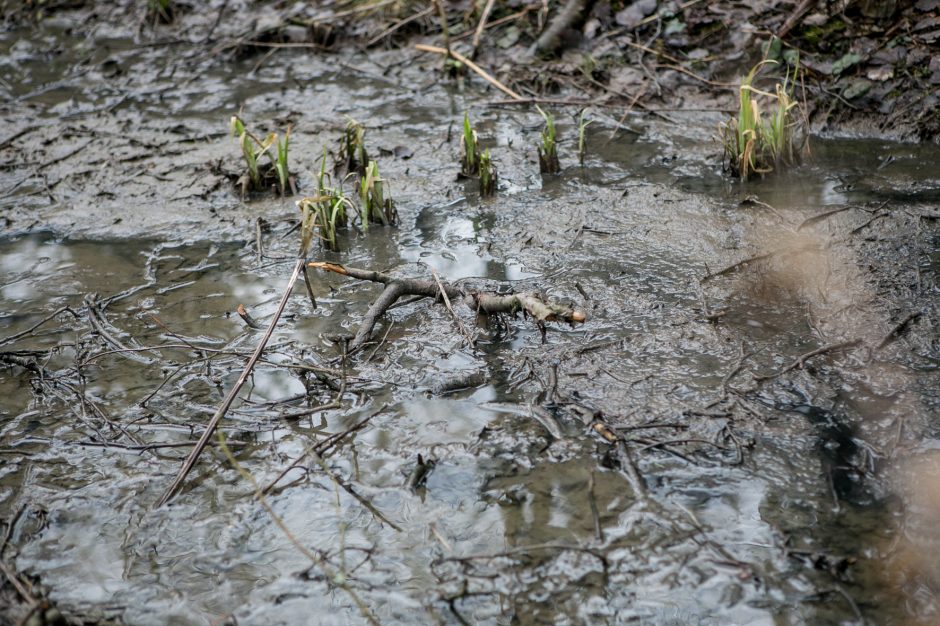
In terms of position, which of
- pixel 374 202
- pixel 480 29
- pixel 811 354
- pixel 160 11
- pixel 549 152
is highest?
pixel 160 11

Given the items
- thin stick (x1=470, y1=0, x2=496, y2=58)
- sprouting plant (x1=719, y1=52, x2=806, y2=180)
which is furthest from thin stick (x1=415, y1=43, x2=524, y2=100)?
sprouting plant (x1=719, y1=52, x2=806, y2=180)

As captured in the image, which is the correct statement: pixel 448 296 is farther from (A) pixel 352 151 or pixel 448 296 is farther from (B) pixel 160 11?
(B) pixel 160 11

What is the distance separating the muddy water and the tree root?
4.8 inches

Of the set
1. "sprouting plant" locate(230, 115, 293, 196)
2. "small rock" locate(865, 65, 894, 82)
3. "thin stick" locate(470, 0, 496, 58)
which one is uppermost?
"thin stick" locate(470, 0, 496, 58)

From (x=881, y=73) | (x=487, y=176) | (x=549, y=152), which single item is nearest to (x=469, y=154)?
(x=487, y=176)

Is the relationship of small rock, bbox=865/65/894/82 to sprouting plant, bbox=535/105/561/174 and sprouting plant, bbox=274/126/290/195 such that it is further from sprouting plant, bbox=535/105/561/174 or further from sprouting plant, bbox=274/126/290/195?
sprouting plant, bbox=274/126/290/195

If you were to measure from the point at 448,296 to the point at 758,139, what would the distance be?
255cm

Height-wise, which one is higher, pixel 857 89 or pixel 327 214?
pixel 857 89

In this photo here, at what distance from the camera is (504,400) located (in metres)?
3.28

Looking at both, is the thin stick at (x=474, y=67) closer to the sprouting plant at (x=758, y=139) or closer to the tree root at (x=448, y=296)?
the sprouting plant at (x=758, y=139)

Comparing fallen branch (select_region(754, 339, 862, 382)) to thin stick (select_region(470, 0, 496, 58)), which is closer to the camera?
fallen branch (select_region(754, 339, 862, 382))

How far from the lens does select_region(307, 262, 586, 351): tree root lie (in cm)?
335

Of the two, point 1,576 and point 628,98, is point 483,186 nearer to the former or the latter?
point 628,98

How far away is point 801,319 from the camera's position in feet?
11.9
